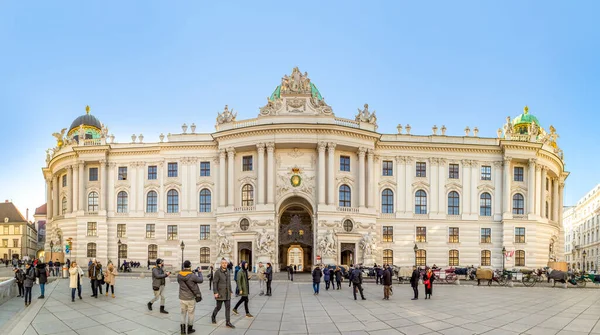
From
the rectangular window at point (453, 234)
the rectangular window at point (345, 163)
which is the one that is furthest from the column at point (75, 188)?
the rectangular window at point (453, 234)

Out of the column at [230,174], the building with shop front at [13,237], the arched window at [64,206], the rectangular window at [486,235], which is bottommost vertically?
the building with shop front at [13,237]

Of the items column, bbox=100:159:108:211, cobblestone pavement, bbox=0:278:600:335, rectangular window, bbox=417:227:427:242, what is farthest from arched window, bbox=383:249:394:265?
column, bbox=100:159:108:211

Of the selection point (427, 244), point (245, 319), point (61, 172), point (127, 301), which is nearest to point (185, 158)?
point (61, 172)

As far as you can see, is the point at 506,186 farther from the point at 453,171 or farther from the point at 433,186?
the point at 433,186

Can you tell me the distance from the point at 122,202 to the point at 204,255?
12.8m

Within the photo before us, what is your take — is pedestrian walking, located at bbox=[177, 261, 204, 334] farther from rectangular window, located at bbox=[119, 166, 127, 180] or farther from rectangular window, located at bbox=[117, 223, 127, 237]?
rectangular window, located at bbox=[119, 166, 127, 180]

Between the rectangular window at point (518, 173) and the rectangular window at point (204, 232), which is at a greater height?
the rectangular window at point (518, 173)

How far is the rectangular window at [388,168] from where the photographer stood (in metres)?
51.6

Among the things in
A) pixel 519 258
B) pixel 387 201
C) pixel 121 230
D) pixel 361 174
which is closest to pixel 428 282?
pixel 361 174

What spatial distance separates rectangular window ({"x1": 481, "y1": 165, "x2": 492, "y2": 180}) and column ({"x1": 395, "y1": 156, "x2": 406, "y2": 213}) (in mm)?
9720

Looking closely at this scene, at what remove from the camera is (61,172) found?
6059 cm

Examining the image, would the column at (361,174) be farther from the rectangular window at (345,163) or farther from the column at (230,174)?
the column at (230,174)

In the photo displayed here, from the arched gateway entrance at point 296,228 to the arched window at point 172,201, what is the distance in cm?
1289

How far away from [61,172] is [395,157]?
4548cm
